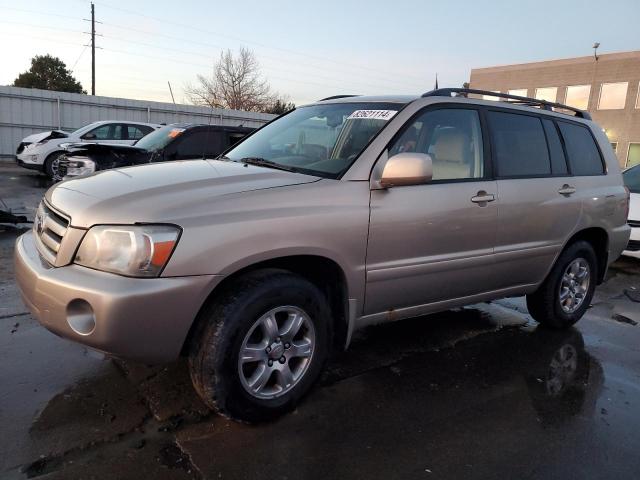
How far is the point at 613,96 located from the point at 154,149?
2945 cm

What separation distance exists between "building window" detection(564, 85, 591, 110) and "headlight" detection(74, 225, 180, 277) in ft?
108

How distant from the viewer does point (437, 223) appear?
10.9ft

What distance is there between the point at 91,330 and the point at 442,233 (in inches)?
83.3

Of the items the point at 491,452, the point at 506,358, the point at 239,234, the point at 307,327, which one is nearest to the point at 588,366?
the point at 506,358

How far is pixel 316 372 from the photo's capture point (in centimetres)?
296

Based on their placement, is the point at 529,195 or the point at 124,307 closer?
the point at 124,307

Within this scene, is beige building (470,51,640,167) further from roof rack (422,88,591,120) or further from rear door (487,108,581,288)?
rear door (487,108,581,288)

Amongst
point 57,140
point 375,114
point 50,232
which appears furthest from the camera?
point 57,140

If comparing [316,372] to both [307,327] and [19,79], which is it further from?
[19,79]

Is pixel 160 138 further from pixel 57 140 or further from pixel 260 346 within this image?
pixel 57 140

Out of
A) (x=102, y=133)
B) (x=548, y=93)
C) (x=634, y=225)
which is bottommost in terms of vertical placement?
(x=634, y=225)

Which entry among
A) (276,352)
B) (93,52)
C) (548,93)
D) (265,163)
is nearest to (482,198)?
(265,163)

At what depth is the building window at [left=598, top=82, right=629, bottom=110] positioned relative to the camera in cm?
2911

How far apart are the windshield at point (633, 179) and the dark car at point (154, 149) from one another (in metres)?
5.83
